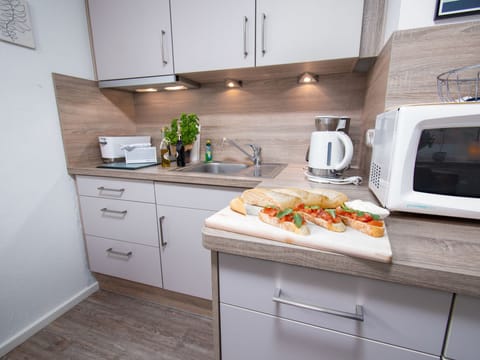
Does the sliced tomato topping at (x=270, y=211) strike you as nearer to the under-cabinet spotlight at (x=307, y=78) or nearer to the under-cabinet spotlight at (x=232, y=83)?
the under-cabinet spotlight at (x=307, y=78)

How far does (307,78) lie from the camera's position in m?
1.46

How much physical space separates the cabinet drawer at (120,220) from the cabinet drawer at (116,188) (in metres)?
0.03

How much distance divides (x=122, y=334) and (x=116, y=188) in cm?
85

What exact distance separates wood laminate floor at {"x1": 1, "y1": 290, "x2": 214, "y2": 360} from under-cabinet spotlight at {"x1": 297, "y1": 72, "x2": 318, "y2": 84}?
162 centimetres

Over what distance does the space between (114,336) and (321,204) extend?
55.3 inches

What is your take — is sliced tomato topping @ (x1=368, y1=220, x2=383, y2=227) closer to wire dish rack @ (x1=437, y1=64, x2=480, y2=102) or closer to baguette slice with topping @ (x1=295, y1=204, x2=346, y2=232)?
baguette slice with topping @ (x1=295, y1=204, x2=346, y2=232)

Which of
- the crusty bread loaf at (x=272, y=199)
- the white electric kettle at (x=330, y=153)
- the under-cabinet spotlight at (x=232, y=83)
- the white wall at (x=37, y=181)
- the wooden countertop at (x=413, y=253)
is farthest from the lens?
the under-cabinet spotlight at (x=232, y=83)

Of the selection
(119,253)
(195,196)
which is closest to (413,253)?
(195,196)

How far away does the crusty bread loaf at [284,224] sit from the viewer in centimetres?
53

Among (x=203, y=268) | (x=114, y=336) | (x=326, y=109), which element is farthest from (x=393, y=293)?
(x=114, y=336)

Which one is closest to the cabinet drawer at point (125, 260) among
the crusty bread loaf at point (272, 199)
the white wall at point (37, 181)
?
the white wall at point (37, 181)

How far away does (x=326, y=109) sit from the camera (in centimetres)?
154

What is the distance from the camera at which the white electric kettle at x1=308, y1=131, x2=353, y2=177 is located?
102 centimetres

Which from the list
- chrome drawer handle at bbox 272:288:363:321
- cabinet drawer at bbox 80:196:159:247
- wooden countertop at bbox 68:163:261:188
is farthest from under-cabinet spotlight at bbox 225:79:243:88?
chrome drawer handle at bbox 272:288:363:321
